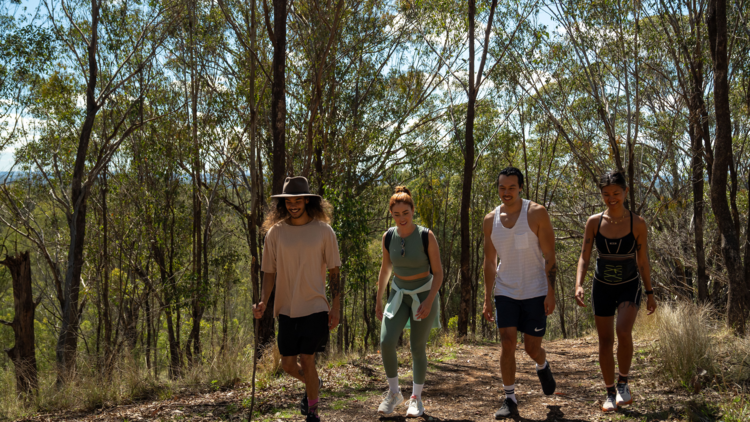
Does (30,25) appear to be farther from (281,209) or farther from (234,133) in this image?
(281,209)

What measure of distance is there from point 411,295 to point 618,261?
169 cm

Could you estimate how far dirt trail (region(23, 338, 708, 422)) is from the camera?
445cm

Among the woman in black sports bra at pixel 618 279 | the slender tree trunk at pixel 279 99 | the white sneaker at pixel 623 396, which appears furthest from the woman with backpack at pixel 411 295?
the slender tree trunk at pixel 279 99

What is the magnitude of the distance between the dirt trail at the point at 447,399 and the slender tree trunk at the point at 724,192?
143 cm

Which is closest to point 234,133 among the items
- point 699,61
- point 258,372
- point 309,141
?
point 309,141

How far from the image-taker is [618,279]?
4250mm

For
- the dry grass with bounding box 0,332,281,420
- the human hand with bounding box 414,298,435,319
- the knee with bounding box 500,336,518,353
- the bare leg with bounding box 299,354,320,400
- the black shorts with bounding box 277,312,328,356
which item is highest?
the human hand with bounding box 414,298,435,319

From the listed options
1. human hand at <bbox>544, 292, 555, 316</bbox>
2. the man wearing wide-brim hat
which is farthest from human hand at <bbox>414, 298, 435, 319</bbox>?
human hand at <bbox>544, 292, 555, 316</bbox>

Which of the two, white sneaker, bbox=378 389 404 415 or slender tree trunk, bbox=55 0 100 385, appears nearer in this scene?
white sneaker, bbox=378 389 404 415

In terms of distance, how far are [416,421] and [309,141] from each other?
7.62 meters

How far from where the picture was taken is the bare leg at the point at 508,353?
4.16 m

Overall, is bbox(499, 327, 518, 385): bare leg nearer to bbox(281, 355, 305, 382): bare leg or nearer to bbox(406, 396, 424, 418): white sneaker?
bbox(406, 396, 424, 418): white sneaker

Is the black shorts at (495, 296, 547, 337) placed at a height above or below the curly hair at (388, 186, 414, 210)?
below

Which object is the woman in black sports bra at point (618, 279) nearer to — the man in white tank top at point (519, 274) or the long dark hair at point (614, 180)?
the long dark hair at point (614, 180)
